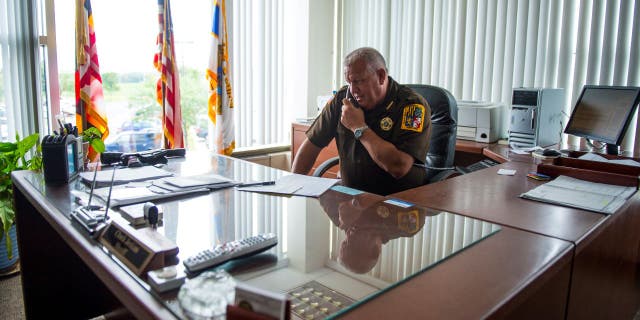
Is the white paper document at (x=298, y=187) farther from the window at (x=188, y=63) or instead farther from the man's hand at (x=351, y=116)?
the window at (x=188, y=63)

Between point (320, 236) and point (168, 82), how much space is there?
8.21 ft

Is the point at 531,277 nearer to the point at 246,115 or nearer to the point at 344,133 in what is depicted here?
the point at 344,133

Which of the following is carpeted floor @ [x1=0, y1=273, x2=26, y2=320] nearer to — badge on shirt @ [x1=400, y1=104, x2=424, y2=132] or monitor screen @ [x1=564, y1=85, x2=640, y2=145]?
badge on shirt @ [x1=400, y1=104, x2=424, y2=132]

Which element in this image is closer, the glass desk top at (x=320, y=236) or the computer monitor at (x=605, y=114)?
the glass desk top at (x=320, y=236)

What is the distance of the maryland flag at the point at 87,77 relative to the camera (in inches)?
113

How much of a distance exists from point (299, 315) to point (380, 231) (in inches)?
18.2

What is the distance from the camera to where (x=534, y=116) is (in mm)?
2641

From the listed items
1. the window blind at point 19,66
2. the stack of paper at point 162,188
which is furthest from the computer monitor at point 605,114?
the window blind at point 19,66

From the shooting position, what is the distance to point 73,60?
9.77 ft

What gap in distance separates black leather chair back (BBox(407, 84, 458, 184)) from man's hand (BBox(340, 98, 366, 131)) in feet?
1.48

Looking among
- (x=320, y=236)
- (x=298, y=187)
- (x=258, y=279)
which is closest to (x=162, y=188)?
(x=298, y=187)

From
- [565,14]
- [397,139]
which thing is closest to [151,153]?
[397,139]

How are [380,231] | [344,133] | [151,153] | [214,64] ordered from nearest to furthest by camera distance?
[380,231] < [151,153] < [344,133] < [214,64]

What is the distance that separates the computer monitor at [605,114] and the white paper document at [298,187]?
56.9 inches
